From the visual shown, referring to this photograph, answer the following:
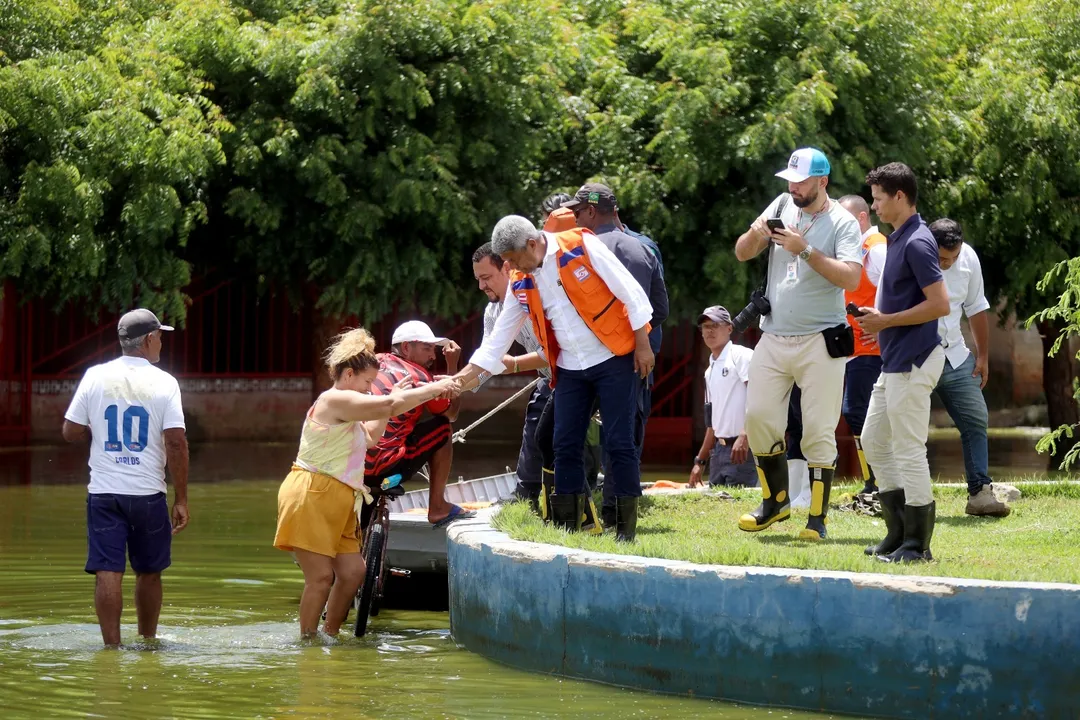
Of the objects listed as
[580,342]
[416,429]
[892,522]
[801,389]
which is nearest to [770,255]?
[801,389]

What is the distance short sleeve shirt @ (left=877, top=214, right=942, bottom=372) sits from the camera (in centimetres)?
738

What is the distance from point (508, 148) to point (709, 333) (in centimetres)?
715

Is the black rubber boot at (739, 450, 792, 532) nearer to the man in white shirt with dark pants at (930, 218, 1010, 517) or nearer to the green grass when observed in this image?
the green grass

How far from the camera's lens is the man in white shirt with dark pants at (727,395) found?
10.7 metres

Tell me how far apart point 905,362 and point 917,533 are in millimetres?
801

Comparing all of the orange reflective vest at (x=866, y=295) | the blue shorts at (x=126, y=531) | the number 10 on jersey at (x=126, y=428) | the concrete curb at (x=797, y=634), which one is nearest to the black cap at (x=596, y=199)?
the orange reflective vest at (x=866, y=295)

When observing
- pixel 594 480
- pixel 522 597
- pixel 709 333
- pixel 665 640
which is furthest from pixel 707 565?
pixel 709 333

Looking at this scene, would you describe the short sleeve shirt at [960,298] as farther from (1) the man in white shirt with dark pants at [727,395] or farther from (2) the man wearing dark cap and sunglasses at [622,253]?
(2) the man wearing dark cap and sunglasses at [622,253]

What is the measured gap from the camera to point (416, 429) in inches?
343

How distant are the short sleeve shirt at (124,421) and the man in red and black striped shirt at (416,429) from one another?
3.98 feet

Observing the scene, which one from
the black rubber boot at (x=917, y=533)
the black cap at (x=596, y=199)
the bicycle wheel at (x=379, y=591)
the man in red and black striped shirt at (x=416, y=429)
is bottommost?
the bicycle wheel at (x=379, y=591)

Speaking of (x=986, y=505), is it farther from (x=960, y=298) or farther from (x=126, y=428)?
(x=126, y=428)

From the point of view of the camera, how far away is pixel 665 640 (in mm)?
6836

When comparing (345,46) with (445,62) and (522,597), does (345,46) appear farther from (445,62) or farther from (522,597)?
(522,597)
